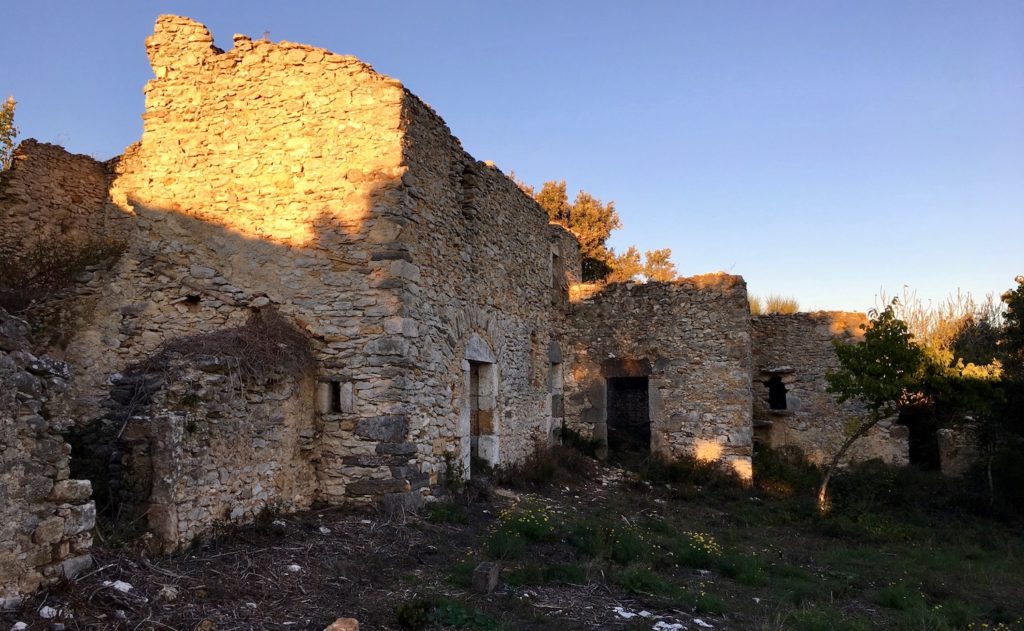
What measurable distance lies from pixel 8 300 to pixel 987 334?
21.1m

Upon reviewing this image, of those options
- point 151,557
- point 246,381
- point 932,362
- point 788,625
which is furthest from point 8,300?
point 932,362

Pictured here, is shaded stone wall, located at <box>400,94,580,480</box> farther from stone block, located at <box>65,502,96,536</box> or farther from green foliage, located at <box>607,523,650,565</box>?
stone block, located at <box>65,502,96,536</box>

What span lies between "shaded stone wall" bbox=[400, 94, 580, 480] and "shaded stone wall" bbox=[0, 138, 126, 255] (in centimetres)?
390

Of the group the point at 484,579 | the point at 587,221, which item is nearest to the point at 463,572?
the point at 484,579

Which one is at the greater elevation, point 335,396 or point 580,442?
point 335,396

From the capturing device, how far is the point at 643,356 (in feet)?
46.2

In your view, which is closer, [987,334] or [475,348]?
[475,348]

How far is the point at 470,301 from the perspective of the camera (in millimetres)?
9852

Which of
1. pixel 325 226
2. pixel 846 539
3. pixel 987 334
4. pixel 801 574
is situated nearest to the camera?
pixel 801 574

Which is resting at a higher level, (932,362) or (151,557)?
(932,362)

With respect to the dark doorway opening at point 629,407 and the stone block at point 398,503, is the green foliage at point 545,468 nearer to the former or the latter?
the stone block at point 398,503

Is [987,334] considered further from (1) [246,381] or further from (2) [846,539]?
(1) [246,381]

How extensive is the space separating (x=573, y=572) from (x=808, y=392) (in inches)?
410

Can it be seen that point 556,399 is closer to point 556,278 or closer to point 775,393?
point 556,278
